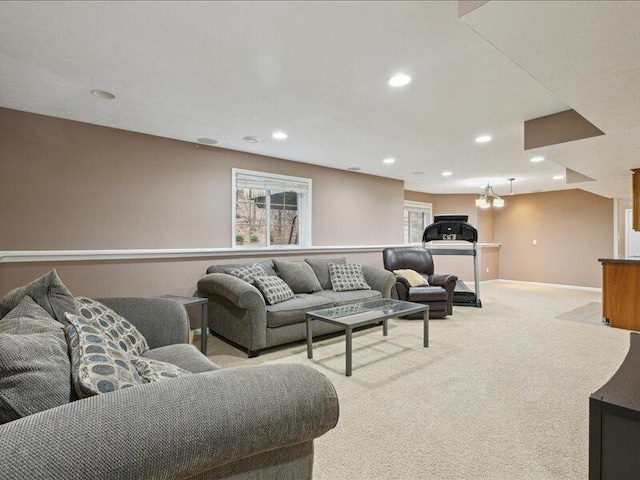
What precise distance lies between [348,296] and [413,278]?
55.3 inches

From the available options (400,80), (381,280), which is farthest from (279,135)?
(381,280)

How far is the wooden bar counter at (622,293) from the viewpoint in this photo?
4.29 m

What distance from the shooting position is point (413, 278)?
4.96 metres

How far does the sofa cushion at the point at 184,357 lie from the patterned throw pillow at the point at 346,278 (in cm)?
256

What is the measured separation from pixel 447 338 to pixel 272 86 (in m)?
3.27

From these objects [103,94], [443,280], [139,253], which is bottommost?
[443,280]

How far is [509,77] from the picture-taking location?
2404mm

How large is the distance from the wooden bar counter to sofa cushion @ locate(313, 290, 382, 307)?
10.5 feet

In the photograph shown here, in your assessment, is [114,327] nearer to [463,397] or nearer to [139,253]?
[139,253]

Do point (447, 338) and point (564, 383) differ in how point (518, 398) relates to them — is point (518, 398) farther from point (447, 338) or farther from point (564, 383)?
point (447, 338)

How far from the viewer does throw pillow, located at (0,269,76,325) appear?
149 centimetres

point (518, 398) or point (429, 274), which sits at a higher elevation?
point (429, 274)

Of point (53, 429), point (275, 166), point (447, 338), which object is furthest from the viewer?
point (275, 166)

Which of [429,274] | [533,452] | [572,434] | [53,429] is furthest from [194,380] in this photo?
[429,274]
